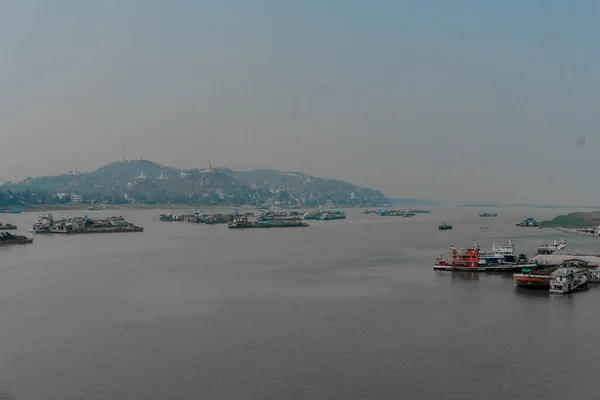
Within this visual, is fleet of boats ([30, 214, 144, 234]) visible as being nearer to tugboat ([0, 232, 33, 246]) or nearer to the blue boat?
tugboat ([0, 232, 33, 246])

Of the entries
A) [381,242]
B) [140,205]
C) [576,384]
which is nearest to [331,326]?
[576,384]

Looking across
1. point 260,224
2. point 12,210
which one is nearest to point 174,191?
point 12,210

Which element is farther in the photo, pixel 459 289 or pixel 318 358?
pixel 459 289

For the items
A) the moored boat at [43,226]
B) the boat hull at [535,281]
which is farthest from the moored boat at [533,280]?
the moored boat at [43,226]

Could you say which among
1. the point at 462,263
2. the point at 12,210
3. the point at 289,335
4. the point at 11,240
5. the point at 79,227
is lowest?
A: the point at 289,335

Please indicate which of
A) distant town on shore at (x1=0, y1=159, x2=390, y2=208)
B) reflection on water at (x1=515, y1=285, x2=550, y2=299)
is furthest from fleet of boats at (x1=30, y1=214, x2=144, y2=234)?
distant town on shore at (x1=0, y1=159, x2=390, y2=208)

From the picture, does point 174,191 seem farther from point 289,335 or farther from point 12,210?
point 289,335

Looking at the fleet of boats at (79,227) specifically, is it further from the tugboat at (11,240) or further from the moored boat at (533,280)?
the moored boat at (533,280)

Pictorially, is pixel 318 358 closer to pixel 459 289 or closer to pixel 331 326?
pixel 331 326
